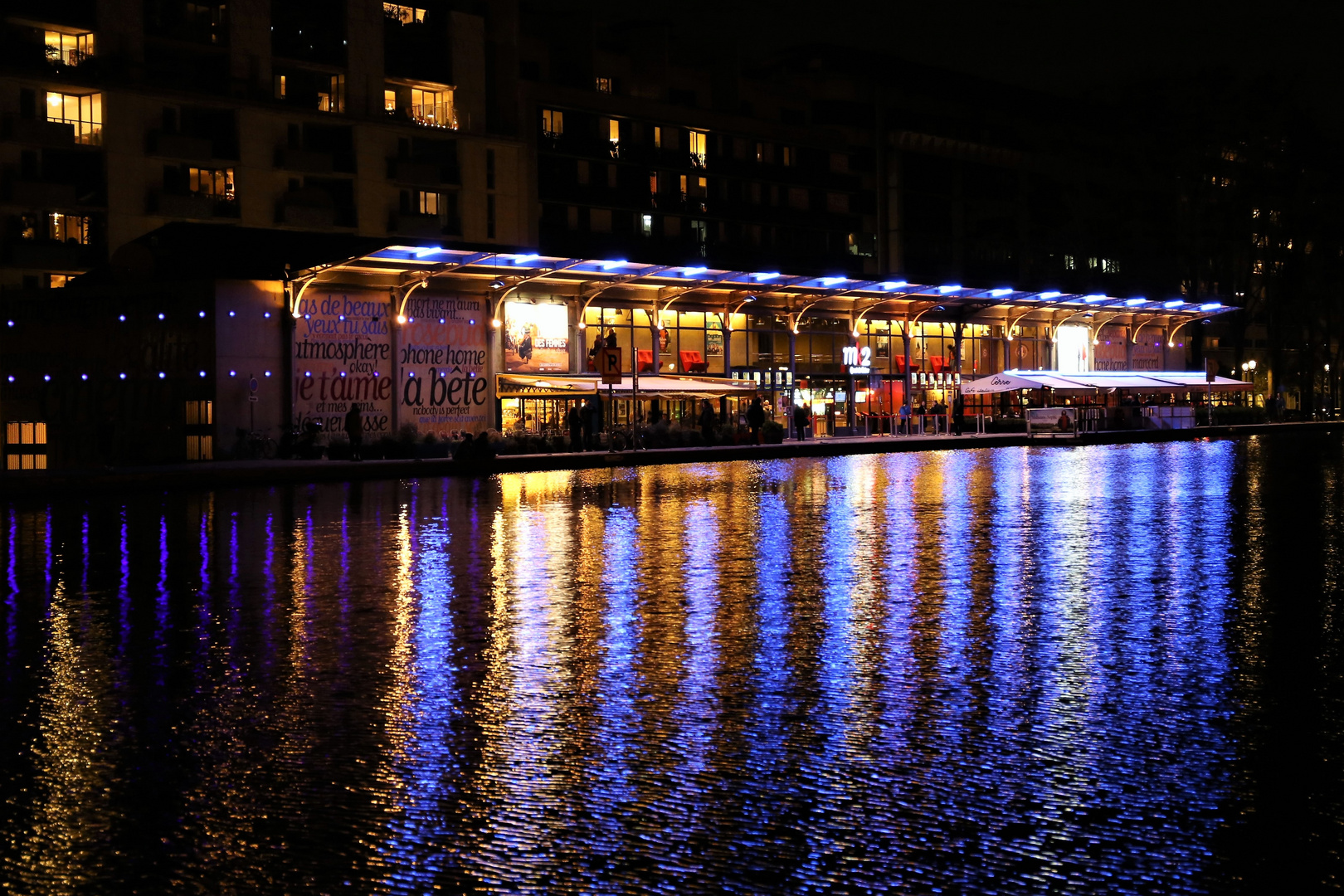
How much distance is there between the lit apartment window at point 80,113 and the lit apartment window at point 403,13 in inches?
659

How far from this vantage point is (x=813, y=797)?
19.7ft

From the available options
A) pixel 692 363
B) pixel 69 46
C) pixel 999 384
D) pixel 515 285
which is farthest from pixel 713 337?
pixel 69 46

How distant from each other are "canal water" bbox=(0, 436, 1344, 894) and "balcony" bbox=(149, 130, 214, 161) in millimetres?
52768

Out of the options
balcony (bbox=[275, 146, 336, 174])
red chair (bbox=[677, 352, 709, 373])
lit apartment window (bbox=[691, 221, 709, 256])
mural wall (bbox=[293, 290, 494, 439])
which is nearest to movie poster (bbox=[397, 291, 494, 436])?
mural wall (bbox=[293, 290, 494, 439])

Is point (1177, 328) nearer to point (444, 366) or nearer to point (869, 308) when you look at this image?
point (869, 308)

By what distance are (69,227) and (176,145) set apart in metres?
5.84

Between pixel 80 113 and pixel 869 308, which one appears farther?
pixel 869 308

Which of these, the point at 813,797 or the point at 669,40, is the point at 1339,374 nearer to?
the point at 669,40

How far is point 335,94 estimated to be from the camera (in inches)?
2889

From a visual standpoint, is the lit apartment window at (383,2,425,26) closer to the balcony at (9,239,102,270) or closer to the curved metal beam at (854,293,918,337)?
the balcony at (9,239,102,270)

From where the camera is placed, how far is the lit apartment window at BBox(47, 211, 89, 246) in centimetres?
6475

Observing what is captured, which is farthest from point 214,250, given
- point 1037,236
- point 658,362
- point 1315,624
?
point 1037,236

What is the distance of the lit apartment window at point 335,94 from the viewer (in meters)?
73.1

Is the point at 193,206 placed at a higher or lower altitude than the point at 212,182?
lower
